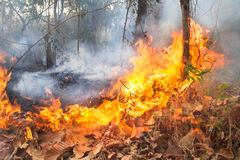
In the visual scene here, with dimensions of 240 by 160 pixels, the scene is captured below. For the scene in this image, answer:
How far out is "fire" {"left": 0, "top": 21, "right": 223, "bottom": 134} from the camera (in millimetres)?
5117

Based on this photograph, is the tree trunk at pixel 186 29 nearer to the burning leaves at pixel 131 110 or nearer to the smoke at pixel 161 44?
the burning leaves at pixel 131 110

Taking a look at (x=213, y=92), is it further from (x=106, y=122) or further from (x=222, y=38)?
(x=222, y=38)

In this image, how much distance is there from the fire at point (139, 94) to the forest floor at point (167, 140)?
37cm

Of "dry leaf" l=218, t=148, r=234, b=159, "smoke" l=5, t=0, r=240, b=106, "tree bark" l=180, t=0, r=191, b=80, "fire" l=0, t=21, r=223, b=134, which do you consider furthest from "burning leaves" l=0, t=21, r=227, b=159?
"smoke" l=5, t=0, r=240, b=106

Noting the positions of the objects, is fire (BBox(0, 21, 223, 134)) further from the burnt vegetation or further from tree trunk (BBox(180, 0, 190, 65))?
tree trunk (BBox(180, 0, 190, 65))

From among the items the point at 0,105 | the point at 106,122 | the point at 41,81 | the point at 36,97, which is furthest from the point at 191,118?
the point at 41,81

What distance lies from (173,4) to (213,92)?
6.99 meters

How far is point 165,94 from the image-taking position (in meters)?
5.54

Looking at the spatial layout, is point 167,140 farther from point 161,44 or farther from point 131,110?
point 161,44

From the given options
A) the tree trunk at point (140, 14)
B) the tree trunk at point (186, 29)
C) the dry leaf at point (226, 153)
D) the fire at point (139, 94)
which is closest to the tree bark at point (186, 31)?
the tree trunk at point (186, 29)

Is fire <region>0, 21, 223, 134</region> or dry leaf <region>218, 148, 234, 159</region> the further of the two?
fire <region>0, 21, 223, 134</region>

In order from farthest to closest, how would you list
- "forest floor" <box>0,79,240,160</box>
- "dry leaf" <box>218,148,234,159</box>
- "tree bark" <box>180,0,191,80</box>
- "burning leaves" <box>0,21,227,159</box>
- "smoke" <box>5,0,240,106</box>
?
"smoke" <box>5,0,240,106</box>
"tree bark" <box>180,0,191,80</box>
"burning leaves" <box>0,21,227,159</box>
"forest floor" <box>0,79,240,160</box>
"dry leaf" <box>218,148,234,159</box>

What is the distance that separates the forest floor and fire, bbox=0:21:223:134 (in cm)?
37

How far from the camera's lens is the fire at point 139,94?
512cm
